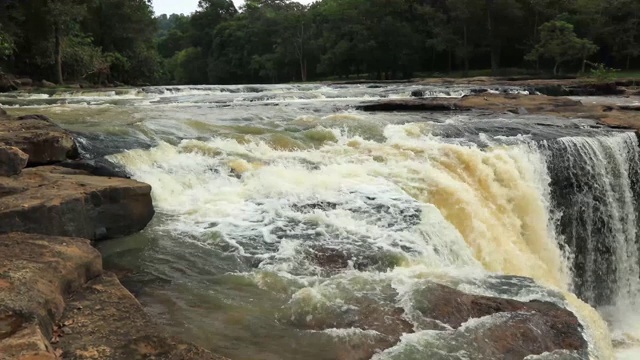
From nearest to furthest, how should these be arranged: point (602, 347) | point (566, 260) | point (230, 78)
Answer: point (602, 347), point (566, 260), point (230, 78)

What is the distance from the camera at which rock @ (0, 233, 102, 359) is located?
2.86m

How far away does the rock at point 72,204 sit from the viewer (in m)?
4.88

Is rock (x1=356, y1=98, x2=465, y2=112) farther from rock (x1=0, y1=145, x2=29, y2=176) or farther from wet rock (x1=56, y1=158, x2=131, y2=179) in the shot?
rock (x1=0, y1=145, x2=29, y2=176)

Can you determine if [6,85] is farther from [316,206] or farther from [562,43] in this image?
[562,43]

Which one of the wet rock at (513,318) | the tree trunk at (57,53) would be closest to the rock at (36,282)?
the wet rock at (513,318)

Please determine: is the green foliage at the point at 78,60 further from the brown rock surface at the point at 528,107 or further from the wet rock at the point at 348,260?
the wet rock at the point at 348,260

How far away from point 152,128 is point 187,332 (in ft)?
21.9

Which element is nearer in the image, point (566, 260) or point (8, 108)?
point (566, 260)

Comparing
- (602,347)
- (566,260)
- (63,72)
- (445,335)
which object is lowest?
(566,260)

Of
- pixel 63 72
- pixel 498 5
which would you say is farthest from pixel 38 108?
pixel 498 5

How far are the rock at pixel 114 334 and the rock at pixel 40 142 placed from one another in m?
3.77

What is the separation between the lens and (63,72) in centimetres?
2955

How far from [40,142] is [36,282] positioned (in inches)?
160

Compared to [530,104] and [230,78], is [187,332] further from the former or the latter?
[230,78]
